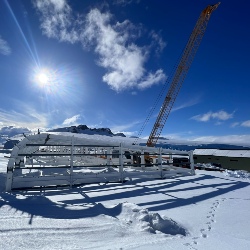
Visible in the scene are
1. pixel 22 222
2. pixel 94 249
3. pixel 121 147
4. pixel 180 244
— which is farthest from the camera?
pixel 121 147

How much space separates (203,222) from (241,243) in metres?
1.04

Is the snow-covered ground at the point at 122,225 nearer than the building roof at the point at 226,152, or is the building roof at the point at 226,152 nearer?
the snow-covered ground at the point at 122,225

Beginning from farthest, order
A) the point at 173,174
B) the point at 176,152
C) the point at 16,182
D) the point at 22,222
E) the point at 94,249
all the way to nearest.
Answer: the point at 176,152, the point at 173,174, the point at 16,182, the point at 22,222, the point at 94,249

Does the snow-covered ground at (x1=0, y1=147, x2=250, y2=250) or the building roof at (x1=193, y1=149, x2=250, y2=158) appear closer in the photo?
the snow-covered ground at (x1=0, y1=147, x2=250, y2=250)

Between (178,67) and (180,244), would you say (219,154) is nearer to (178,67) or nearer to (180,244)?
(178,67)

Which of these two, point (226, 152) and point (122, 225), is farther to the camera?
point (226, 152)

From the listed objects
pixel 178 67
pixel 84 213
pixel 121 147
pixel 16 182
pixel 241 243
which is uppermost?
pixel 178 67

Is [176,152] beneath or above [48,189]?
above

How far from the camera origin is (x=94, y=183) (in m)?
9.24

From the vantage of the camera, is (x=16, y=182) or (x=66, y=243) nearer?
(x=66, y=243)

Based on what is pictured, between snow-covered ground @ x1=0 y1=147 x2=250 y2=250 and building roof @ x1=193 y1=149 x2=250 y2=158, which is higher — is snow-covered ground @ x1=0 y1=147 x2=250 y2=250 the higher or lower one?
the lower one

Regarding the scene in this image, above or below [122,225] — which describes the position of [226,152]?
above

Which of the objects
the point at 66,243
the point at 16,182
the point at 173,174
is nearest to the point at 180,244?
the point at 66,243

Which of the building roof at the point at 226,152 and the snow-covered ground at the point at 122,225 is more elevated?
the building roof at the point at 226,152
